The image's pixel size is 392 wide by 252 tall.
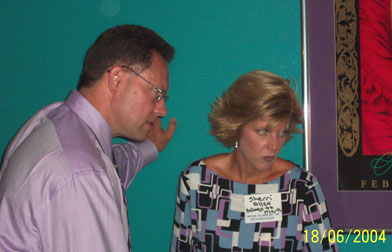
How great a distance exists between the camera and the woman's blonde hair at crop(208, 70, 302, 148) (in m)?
1.49

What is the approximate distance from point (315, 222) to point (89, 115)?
106cm

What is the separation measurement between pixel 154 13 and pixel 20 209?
1228 millimetres

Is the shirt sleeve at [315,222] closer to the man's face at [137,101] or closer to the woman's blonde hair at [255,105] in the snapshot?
the woman's blonde hair at [255,105]

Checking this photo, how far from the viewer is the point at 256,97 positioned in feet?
4.96

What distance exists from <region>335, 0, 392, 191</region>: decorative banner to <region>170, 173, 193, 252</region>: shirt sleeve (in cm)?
76

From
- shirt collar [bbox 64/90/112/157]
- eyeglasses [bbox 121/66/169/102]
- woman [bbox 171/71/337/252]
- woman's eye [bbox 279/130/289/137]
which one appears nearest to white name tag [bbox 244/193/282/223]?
woman [bbox 171/71/337/252]

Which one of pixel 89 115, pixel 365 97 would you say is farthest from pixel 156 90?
pixel 365 97

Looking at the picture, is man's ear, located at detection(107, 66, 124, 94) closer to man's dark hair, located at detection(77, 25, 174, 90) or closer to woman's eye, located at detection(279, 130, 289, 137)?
man's dark hair, located at detection(77, 25, 174, 90)

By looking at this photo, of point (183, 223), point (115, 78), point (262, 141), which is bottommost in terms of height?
point (183, 223)

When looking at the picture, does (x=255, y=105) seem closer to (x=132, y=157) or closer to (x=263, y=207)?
(x=263, y=207)

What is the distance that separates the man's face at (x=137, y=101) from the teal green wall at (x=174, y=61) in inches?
21.0

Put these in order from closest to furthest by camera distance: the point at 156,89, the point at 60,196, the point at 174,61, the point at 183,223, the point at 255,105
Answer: the point at 60,196 < the point at 156,89 < the point at 255,105 < the point at 183,223 < the point at 174,61

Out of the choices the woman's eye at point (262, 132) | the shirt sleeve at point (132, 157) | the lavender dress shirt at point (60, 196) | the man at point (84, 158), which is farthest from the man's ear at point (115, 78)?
the woman's eye at point (262, 132)

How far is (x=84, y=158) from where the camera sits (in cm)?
94
